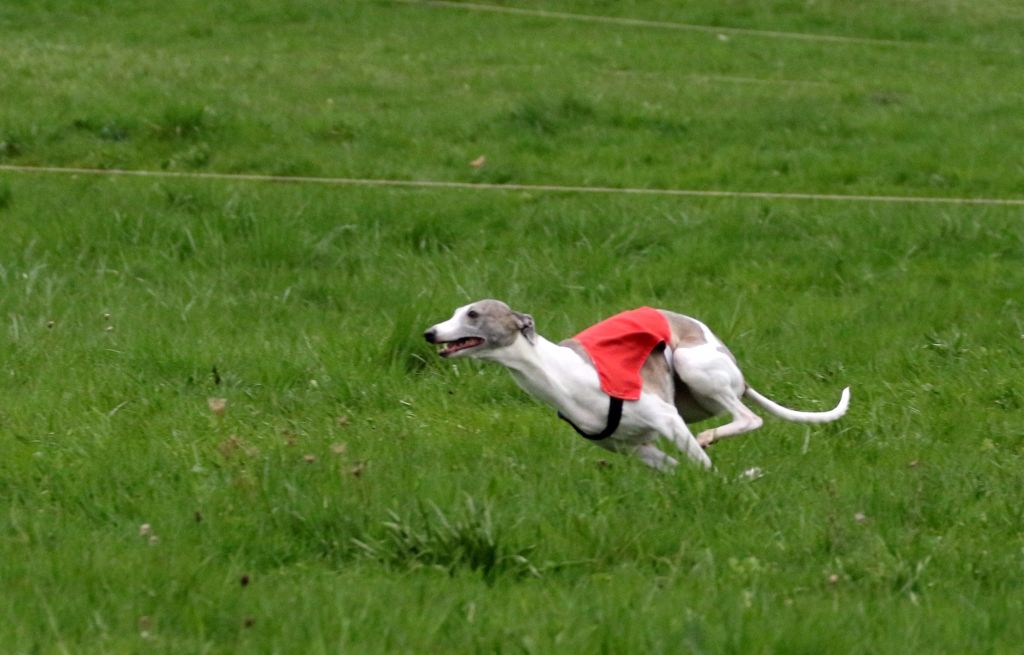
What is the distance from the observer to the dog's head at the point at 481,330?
5.66 metres

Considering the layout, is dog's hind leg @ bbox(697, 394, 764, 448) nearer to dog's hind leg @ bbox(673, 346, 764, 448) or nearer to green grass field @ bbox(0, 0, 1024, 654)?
dog's hind leg @ bbox(673, 346, 764, 448)

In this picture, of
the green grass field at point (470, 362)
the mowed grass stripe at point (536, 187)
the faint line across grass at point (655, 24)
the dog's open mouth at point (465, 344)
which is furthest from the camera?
the faint line across grass at point (655, 24)

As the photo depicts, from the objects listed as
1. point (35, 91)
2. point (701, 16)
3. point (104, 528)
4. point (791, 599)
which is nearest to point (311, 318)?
point (104, 528)

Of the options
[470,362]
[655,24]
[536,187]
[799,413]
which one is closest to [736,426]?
[799,413]

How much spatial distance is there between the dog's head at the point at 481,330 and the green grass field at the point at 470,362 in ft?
1.45

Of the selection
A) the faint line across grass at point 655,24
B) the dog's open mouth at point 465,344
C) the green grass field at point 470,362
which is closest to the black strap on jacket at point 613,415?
the green grass field at point 470,362

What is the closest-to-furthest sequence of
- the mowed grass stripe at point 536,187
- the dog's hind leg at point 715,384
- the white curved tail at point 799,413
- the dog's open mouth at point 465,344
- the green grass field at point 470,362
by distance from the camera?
1. the green grass field at point 470,362
2. the dog's open mouth at point 465,344
3. the dog's hind leg at point 715,384
4. the white curved tail at point 799,413
5. the mowed grass stripe at point 536,187

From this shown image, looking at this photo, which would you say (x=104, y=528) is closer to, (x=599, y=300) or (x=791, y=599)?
(x=791, y=599)

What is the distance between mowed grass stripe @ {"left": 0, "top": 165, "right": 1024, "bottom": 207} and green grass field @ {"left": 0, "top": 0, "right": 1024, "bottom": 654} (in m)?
0.17

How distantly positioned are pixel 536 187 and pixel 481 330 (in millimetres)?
6007

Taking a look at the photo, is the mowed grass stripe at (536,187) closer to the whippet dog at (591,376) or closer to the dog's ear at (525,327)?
the whippet dog at (591,376)

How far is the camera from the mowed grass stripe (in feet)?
37.0

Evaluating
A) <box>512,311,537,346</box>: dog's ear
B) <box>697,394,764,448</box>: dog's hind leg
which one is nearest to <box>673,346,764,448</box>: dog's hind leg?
<box>697,394,764,448</box>: dog's hind leg

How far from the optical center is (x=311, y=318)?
860 cm
